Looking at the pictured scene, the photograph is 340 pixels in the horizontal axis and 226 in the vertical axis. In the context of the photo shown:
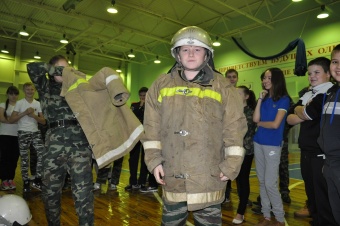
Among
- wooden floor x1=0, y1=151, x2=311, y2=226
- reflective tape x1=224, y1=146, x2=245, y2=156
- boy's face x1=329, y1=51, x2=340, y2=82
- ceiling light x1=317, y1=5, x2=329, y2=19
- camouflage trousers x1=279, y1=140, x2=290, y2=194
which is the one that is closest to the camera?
reflective tape x1=224, y1=146, x2=245, y2=156

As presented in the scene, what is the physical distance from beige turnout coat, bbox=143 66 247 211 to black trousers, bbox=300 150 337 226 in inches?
47.1

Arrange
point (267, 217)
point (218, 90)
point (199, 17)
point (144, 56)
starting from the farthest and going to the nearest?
1. point (144, 56)
2. point (199, 17)
3. point (267, 217)
4. point (218, 90)

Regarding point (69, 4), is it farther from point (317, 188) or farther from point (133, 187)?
point (317, 188)

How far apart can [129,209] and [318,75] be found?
332 cm

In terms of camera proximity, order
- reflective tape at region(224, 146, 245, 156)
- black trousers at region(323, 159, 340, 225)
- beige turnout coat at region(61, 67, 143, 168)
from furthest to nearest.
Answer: beige turnout coat at region(61, 67, 143, 168), black trousers at region(323, 159, 340, 225), reflective tape at region(224, 146, 245, 156)

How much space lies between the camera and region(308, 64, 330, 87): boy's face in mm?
2982

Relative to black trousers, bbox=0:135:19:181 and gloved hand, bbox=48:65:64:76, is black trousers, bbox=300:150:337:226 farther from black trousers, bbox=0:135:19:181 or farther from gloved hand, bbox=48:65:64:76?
black trousers, bbox=0:135:19:181

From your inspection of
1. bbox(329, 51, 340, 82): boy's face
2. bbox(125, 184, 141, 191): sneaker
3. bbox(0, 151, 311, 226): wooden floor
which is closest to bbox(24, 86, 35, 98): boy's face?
bbox(0, 151, 311, 226): wooden floor

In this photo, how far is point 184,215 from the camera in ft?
6.52

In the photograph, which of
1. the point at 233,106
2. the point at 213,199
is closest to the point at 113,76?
the point at 233,106

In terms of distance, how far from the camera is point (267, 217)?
139 inches

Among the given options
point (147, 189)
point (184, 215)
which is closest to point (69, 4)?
point (147, 189)

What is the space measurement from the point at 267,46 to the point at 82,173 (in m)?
12.7

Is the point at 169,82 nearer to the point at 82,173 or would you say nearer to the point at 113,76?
the point at 113,76
